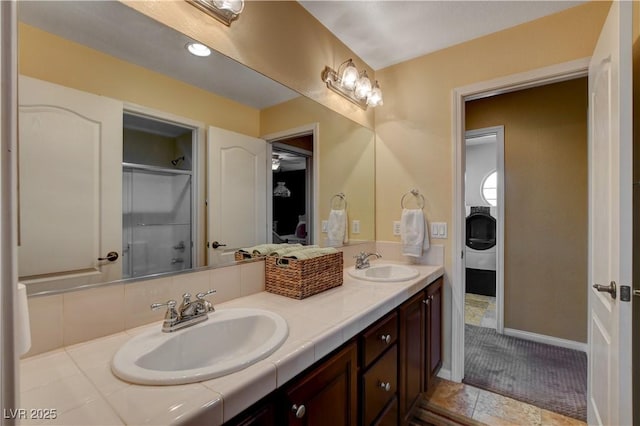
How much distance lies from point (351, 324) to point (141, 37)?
1.28 metres

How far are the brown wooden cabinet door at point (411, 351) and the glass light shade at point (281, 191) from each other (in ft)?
2.84

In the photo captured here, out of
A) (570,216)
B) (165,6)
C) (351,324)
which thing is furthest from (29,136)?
(570,216)

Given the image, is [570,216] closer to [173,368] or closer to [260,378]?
[260,378]

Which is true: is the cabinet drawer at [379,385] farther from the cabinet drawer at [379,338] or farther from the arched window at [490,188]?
the arched window at [490,188]

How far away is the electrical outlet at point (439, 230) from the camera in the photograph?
2059mm

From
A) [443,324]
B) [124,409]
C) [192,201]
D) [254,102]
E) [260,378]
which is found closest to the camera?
[124,409]

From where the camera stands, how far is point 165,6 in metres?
1.06

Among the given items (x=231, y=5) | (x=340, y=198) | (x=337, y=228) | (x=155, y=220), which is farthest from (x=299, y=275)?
(x=231, y=5)

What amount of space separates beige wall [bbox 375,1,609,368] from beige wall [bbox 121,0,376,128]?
1.51 ft

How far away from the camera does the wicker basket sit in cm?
130

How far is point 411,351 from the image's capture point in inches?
60.6

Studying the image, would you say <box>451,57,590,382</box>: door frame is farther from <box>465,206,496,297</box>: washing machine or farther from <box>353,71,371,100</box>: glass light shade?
<box>465,206,496,297</box>: washing machine

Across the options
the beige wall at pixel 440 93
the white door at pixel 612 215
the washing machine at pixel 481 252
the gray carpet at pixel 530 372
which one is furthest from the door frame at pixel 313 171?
the washing machine at pixel 481 252

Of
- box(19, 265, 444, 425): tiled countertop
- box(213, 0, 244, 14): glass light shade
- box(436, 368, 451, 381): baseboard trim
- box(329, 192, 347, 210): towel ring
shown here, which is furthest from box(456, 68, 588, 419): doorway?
box(213, 0, 244, 14): glass light shade
